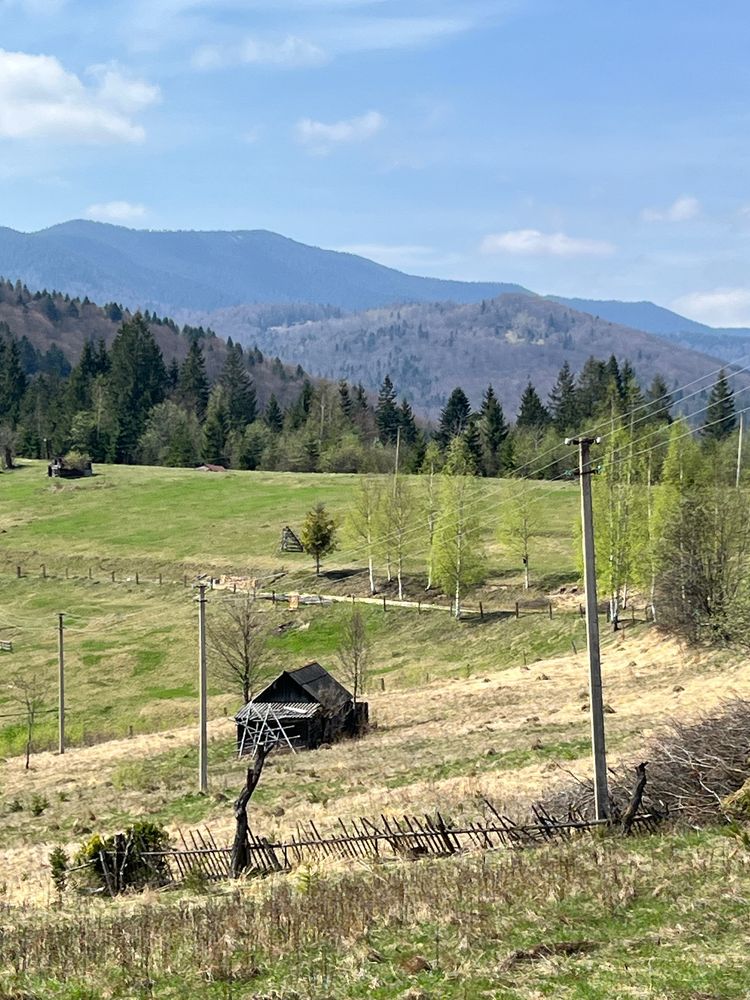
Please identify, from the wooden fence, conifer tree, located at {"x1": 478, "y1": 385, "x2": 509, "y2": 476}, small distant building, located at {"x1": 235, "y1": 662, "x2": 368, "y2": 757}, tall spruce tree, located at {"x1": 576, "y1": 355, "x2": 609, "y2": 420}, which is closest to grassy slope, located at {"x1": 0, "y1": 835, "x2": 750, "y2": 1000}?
the wooden fence

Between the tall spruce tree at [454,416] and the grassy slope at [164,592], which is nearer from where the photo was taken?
the grassy slope at [164,592]

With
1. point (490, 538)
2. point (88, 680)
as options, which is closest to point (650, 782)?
point (88, 680)

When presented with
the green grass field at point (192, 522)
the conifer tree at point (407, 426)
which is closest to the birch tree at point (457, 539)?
the green grass field at point (192, 522)

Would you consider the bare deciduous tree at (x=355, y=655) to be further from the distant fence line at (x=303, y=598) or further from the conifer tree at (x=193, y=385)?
the conifer tree at (x=193, y=385)

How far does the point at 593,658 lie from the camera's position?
20500 mm

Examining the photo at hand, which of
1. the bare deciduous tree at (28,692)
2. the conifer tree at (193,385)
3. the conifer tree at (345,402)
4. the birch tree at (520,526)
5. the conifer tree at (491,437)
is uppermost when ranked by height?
the conifer tree at (193,385)

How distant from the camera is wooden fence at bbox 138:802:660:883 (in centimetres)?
1903

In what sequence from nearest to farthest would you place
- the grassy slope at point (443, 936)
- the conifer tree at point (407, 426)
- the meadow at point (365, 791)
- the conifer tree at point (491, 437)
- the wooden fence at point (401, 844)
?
1. the grassy slope at point (443, 936)
2. the meadow at point (365, 791)
3. the wooden fence at point (401, 844)
4. the conifer tree at point (491, 437)
5. the conifer tree at point (407, 426)

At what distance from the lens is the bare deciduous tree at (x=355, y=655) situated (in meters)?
52.3

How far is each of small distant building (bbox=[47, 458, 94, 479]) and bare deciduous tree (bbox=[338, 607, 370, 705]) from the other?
81.6 metres

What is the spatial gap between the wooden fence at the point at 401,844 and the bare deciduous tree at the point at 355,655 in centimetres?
2973

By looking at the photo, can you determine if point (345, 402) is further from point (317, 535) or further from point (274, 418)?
point (317, 535)

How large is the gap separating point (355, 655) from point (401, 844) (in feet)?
106

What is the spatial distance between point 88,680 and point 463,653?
23.1m
